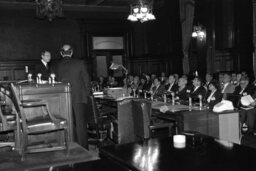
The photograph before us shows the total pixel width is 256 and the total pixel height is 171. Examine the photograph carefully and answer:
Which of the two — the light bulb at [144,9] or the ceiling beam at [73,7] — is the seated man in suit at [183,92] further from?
the ceiling beam at [73,7]

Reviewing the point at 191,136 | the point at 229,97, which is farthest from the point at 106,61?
the point at 191,136

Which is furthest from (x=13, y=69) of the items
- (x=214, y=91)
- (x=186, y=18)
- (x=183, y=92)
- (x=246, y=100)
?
(x=246, y=100)

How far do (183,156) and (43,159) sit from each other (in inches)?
87.8

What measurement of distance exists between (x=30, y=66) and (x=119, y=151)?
10.1 metres

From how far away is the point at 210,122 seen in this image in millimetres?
4367

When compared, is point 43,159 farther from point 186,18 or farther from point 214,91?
point 186,18

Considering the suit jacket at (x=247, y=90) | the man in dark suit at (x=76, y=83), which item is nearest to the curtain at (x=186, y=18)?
the suit jacket at (x=247, y=90)

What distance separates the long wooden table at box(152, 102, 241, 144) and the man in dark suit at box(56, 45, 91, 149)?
A: 1363mm

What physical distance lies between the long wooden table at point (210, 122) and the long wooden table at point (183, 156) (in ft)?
5.81

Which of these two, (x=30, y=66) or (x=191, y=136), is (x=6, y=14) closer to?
(x=30, y=66)

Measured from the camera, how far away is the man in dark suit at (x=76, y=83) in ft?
15.8

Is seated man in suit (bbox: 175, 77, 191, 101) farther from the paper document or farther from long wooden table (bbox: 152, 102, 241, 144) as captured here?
long wooden table (bbox: 152, 102, 241, 144)

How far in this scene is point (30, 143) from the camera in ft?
14.4

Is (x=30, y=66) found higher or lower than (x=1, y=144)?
higher
